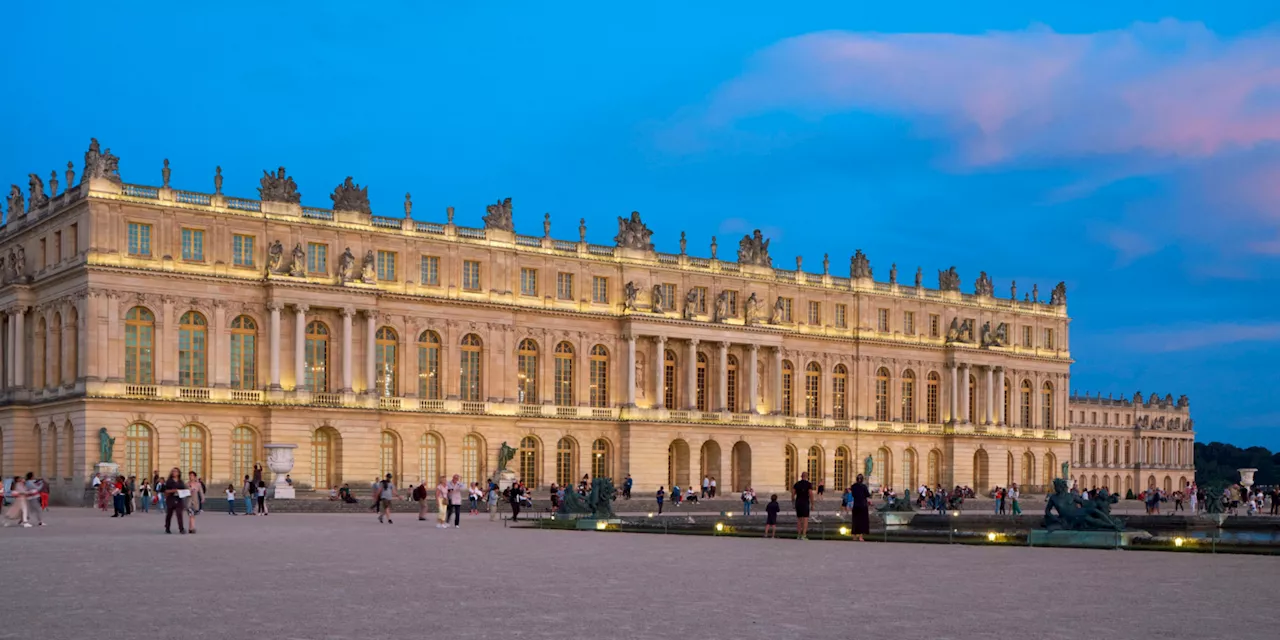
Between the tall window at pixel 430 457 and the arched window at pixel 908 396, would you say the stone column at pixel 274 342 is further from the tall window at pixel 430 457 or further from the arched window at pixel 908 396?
the arched window at pixel 908 396

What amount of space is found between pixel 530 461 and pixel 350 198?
1521cm

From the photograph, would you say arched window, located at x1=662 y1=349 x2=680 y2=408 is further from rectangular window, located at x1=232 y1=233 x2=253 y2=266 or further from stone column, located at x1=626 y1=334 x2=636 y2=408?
rectangular window, located at x1=232 y1=233 x2=253 y2=266

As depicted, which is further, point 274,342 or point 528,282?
point 528,282

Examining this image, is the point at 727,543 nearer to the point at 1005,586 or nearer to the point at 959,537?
the point at 959,537

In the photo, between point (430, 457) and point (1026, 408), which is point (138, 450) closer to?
point (430, 457)

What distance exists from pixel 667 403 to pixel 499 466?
45.3ft

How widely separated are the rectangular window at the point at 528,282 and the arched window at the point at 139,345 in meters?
17.6

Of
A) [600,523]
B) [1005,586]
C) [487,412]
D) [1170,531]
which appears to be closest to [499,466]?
[487,412]

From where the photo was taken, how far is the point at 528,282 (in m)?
68.9

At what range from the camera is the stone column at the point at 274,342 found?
59969 millimetres

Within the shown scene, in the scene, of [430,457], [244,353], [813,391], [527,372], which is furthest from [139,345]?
[813,391]

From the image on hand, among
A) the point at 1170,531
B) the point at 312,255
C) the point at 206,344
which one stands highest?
the point at 312,255

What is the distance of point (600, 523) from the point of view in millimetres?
37250

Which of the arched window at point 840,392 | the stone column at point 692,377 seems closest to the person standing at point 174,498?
the stone column at point 692,377
